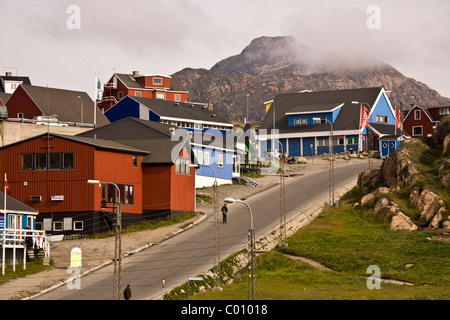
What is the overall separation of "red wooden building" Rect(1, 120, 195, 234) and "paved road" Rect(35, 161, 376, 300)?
21.7 ft

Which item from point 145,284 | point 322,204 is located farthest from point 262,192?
point 145,284

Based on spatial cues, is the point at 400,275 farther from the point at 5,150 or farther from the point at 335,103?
the point at 335,103

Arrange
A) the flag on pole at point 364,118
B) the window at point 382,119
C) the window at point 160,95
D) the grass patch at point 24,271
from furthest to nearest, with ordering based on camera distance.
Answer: the window at point 160,95, the window at point 382,119, the flag on pole at point 364,118, the grass patch at point 24,271

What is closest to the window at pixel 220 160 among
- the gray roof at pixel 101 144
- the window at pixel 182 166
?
the window at pixel 182 166

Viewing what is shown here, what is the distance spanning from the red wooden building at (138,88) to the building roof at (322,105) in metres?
17.6

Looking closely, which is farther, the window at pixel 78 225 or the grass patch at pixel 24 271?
the window at pixel 78 225

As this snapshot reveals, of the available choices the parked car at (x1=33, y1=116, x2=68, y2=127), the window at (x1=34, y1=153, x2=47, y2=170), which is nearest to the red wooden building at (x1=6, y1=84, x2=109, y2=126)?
the parked car at (x1=33, y1=116, x2=68, y2=127)

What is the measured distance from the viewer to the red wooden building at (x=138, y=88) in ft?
474

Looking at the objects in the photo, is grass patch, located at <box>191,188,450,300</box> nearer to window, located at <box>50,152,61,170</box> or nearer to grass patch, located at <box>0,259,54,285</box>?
grass patch, located at <box>0,259,54,285</box>

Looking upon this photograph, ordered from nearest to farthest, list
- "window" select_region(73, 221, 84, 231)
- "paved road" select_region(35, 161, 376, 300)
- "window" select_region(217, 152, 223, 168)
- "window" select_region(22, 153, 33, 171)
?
"paved road" select_region(35, 161, 376, 300) → "window" select_region(73, 221, 84, 231) → "window" select_region(22, 153, 33, 171) → "window" select_region(217, 152, 223, 168)

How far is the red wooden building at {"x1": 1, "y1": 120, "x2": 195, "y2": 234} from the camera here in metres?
76.1

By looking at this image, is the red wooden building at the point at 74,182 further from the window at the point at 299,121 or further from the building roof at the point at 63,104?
the window at the point at 299,121

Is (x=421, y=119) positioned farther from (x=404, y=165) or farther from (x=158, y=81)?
(x=404, y=165)

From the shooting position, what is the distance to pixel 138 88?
146m
